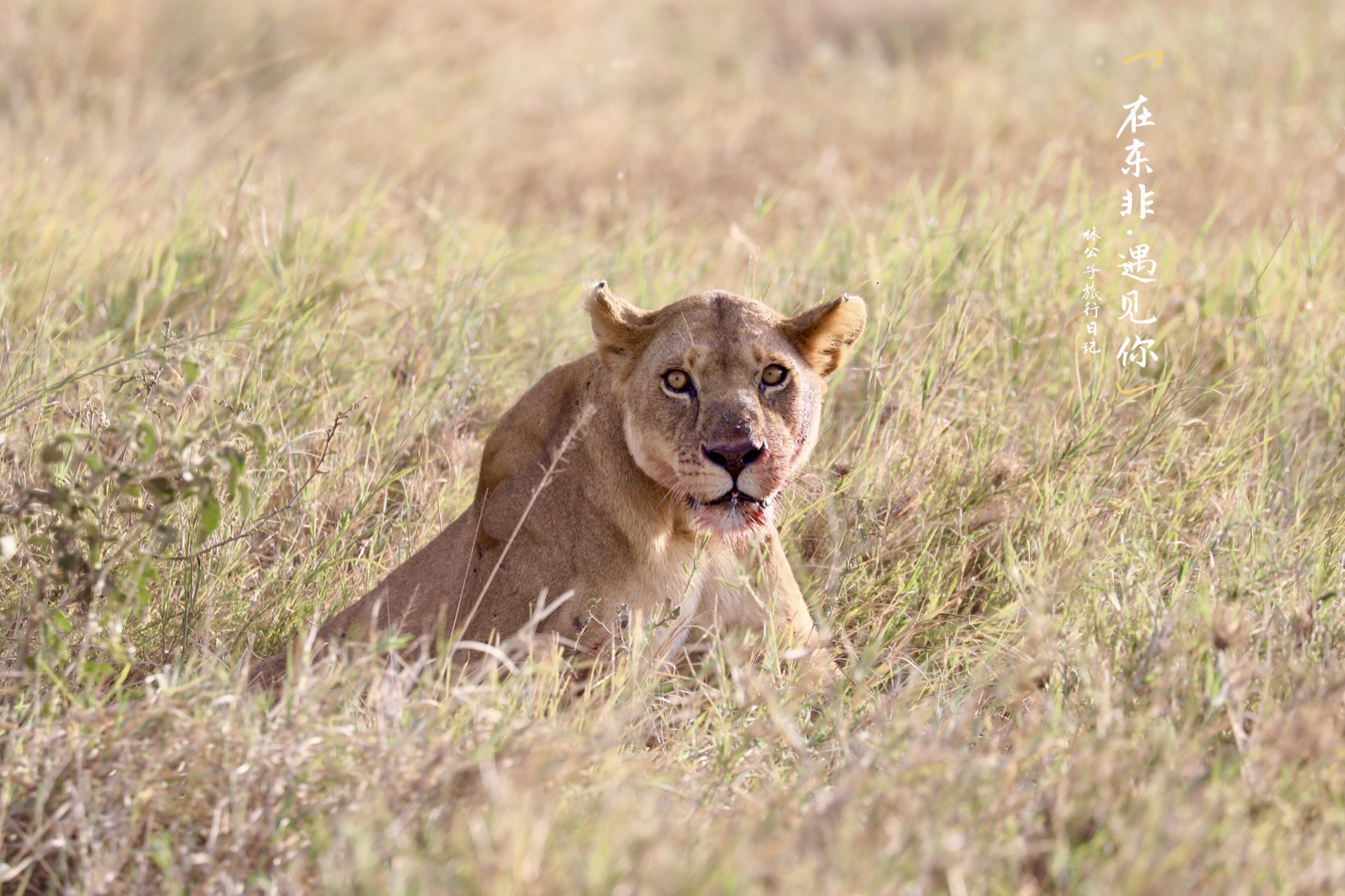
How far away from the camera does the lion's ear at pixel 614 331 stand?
359 centimetres

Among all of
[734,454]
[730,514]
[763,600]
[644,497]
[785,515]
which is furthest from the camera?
[785,515]

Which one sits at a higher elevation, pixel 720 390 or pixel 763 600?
pixel 720 390

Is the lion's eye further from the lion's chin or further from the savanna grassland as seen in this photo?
the savanna grassland

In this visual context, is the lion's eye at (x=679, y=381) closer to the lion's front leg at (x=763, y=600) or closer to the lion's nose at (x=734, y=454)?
the lion's nose at (x=734, y=454)

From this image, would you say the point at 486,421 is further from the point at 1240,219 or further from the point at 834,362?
the point at 1240,219

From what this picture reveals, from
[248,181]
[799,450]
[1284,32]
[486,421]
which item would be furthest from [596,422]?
[1284,32]

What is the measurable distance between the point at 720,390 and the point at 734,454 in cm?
19

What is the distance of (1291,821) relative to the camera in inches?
101

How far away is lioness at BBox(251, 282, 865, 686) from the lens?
Result: 3.43 meters

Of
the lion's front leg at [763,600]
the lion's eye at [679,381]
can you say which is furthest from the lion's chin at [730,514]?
the lion's eye at [679,381]

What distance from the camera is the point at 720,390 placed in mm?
3432

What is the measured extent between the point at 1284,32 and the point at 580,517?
783 centimetres

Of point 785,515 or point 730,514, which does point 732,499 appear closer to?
point 730,514

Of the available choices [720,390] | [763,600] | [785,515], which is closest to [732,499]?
[720,390]
